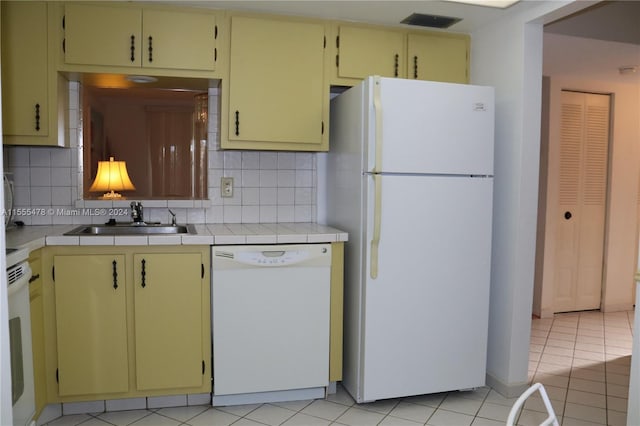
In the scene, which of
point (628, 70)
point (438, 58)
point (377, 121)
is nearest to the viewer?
point (377, 121)

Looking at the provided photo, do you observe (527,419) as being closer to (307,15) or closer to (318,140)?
(318,140)

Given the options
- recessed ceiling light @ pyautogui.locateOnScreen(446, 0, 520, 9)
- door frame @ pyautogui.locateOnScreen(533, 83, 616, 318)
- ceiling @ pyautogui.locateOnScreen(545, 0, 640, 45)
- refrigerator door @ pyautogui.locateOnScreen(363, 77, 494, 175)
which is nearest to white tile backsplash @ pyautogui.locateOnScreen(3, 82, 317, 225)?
refrigerator door @ pyautogui.locateOnScreen(363, 77, 494, 175)

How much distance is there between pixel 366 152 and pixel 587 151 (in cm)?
307

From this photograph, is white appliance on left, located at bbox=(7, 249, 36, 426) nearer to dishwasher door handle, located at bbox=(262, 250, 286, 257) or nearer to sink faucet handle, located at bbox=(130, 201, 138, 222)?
sink faucet handle, located at bbox=(130, 201, 138, 222)

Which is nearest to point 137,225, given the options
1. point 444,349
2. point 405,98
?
point 405,98

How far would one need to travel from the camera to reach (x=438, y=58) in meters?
3.08

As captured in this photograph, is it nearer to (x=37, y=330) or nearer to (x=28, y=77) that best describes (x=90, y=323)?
(x=37, y=330)

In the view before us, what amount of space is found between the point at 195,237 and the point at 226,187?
73cm

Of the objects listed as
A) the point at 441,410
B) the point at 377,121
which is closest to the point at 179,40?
the point at 377,121

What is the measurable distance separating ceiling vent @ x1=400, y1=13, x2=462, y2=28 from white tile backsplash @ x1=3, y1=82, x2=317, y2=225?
1.01m

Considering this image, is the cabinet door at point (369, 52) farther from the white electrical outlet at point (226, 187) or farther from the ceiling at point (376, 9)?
the white electrical outlet at point (226, 187)

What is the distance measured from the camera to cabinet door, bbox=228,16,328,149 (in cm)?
279

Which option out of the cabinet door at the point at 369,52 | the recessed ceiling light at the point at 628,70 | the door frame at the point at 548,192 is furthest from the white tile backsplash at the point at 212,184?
the recessed ceiling light at the point at 628,70

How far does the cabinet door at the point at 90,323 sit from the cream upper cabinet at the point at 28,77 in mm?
731
